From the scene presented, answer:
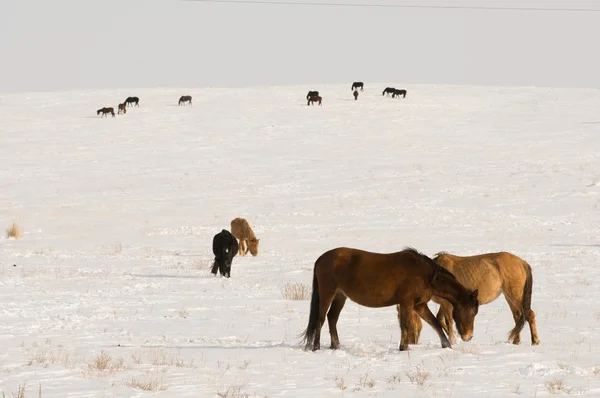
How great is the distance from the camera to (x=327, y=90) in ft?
271

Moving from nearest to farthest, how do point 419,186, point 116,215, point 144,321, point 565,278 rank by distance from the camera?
point 144,321
point 565,278
point 116,215
point 419,186

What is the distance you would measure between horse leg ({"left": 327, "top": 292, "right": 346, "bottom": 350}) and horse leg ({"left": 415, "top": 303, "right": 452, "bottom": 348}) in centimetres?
96

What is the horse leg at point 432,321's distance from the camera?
9234 millimetres

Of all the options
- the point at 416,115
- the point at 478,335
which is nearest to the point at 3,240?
the point at 478,335

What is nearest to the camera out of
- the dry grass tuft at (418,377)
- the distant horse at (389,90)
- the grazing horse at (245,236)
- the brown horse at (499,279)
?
the dry grass tuft at (418,377)

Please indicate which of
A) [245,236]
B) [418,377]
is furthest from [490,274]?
[245,236]

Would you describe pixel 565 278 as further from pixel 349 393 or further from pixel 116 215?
pixel 116 215

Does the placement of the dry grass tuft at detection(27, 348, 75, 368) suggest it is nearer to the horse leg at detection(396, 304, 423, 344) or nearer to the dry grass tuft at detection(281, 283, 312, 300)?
the horse leg at detection(396, 304, 423, 344)

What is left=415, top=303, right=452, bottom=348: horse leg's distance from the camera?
30.3 feet

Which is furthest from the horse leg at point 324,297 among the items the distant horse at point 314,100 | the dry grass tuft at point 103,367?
the distant horse at point 314,100

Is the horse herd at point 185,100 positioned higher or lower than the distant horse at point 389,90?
lower

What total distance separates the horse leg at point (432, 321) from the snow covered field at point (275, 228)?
17cm

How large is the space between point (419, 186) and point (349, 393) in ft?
101

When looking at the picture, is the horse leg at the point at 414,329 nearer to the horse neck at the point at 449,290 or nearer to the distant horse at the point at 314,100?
the horse neck at the point at 449,290
